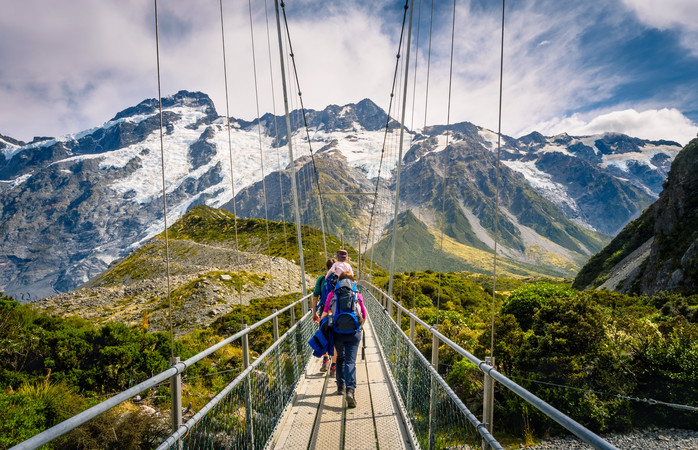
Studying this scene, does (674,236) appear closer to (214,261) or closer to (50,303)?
(214,261)

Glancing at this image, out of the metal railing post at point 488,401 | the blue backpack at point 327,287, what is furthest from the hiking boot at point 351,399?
the metal railing post at point 488,401

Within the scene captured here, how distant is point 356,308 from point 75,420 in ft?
11.3

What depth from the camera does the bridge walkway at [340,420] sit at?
3635mm

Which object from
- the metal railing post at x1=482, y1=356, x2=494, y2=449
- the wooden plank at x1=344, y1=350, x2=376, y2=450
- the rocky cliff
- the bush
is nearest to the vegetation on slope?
the bush

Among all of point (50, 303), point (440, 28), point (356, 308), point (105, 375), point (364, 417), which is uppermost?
point (440, 28)

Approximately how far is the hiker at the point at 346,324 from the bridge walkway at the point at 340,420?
27cm

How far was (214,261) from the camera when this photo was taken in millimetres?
49000

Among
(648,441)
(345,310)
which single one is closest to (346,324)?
(345,310)

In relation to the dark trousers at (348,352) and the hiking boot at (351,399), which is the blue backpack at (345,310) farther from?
the hiking boot at (351,399)

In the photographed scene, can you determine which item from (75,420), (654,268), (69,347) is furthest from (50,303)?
(654,268)

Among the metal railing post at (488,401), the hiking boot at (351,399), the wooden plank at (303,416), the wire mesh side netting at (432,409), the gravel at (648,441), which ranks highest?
the metal railing post at (488,401)

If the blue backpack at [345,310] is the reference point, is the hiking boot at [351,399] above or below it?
Result: below

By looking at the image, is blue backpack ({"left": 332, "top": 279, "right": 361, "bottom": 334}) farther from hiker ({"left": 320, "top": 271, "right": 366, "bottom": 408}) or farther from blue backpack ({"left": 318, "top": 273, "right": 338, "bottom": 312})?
blue backpack ({"left": 318, "top": 273, "right": 338, "bottom": 312})

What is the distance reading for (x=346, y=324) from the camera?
438 centimetres
